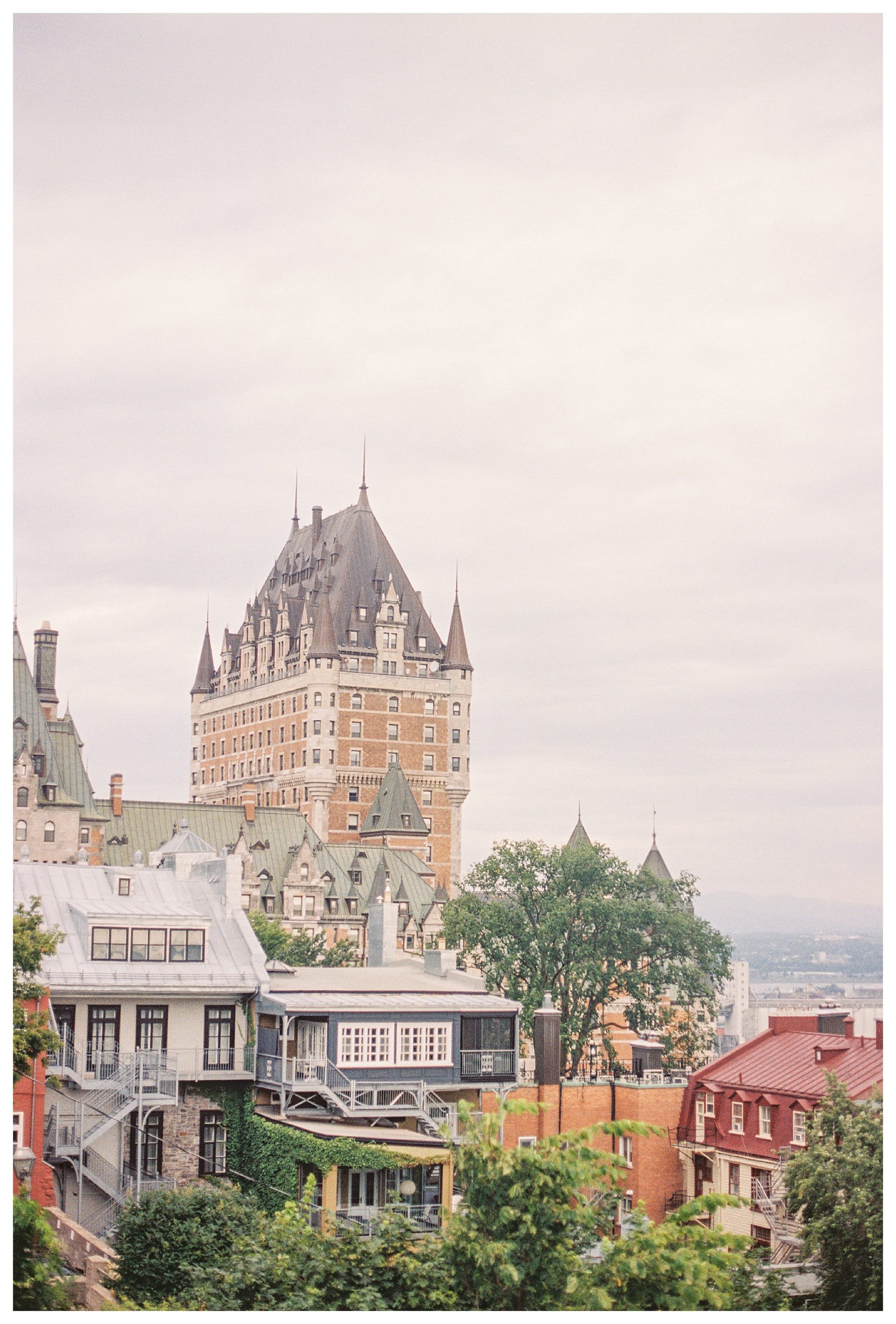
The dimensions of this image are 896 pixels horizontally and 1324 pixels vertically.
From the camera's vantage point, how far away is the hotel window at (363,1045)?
77.1 ft

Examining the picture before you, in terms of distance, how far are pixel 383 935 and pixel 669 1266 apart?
2133 cm

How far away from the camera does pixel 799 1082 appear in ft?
79.8

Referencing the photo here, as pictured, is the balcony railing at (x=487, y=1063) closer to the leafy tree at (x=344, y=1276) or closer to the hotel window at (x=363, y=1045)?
the hotel window at (x=363, y=1045)

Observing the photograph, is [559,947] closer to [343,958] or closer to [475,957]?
[475,957]

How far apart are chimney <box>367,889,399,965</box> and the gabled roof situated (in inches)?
1546

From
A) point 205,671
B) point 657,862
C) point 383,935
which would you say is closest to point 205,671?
point 205,671

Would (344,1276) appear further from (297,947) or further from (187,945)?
(297,947)

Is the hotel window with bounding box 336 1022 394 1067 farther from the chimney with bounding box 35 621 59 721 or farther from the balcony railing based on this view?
the chimney with bounding box 35 621 59 721

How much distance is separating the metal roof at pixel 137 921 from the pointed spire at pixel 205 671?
6325cm

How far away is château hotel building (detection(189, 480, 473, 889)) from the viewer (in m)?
78.2

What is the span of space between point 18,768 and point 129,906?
1139 inches

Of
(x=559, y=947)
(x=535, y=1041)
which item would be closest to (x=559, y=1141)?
(x=535, y=1041)

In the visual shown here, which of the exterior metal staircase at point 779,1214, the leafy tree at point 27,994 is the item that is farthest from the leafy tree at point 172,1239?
the exterior metal staircase at point 779,1214
